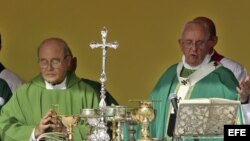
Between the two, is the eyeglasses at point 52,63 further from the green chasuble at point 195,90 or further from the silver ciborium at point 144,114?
the silver ciborium at point 144,114

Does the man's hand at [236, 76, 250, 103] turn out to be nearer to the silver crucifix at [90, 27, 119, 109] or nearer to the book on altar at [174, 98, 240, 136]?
the book on altar at [174, 98, 240, 136]

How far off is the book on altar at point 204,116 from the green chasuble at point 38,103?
1210mm

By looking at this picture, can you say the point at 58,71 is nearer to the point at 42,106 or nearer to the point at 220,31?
the point at 42,106

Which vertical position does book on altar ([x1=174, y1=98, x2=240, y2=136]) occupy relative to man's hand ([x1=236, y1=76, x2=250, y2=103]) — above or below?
below

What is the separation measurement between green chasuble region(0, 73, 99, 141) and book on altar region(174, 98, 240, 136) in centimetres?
121

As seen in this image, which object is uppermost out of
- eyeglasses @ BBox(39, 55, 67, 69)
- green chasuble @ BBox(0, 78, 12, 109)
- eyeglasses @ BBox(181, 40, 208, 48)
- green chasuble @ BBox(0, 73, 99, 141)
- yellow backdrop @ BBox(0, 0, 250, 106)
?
yellow backdrop @ BBox(0, 0, 250, 106)

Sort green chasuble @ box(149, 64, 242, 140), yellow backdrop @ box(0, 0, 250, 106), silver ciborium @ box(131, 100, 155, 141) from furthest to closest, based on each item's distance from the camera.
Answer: yellow backdrop @ box(0, 0, 250, 106) < green chasuble @ box(149, 64, 242, 140) < silver ciborium @ box(131, 100, 155, 141)

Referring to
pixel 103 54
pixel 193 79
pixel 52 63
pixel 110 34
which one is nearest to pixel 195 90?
pixel 193 79

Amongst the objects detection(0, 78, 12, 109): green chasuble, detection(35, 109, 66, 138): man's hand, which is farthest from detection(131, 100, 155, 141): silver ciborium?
detection(0, 78, 12, 109): green chasuble

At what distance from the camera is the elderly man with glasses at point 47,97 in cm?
890

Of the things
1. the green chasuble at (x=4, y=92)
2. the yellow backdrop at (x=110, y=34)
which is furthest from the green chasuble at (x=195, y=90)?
the yellow backdrop at (x=110, y=34)

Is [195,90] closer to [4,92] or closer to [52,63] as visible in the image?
[52,63]

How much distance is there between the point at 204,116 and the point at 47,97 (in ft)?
5.79

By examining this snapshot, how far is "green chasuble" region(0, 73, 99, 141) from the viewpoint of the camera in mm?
8945
